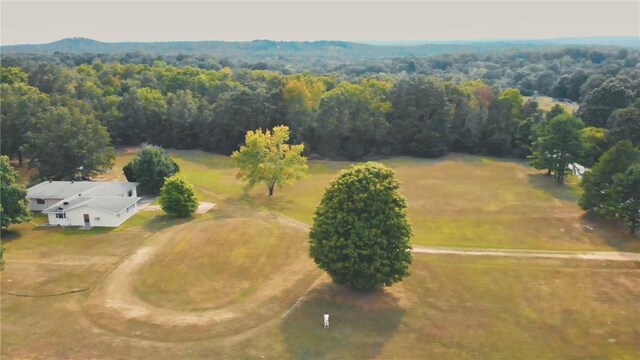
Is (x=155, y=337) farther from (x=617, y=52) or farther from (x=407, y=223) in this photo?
(x=617, y=52)

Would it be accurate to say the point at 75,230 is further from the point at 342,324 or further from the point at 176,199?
the point at 342,324

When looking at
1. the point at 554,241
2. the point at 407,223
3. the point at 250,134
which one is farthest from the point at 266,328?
the point at 250,134

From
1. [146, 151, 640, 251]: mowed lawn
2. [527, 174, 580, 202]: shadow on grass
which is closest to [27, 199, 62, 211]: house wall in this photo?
[146, 151, 640, 251]: mowed lawn

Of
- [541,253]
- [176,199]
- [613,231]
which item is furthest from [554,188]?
[176,199]

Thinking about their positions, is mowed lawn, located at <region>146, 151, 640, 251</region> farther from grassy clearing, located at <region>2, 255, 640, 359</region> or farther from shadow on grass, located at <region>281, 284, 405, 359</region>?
shadow on grass, located at <region>281, 284, 405, 359</region>

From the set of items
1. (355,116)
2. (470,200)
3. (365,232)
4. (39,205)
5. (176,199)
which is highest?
(355,116)
